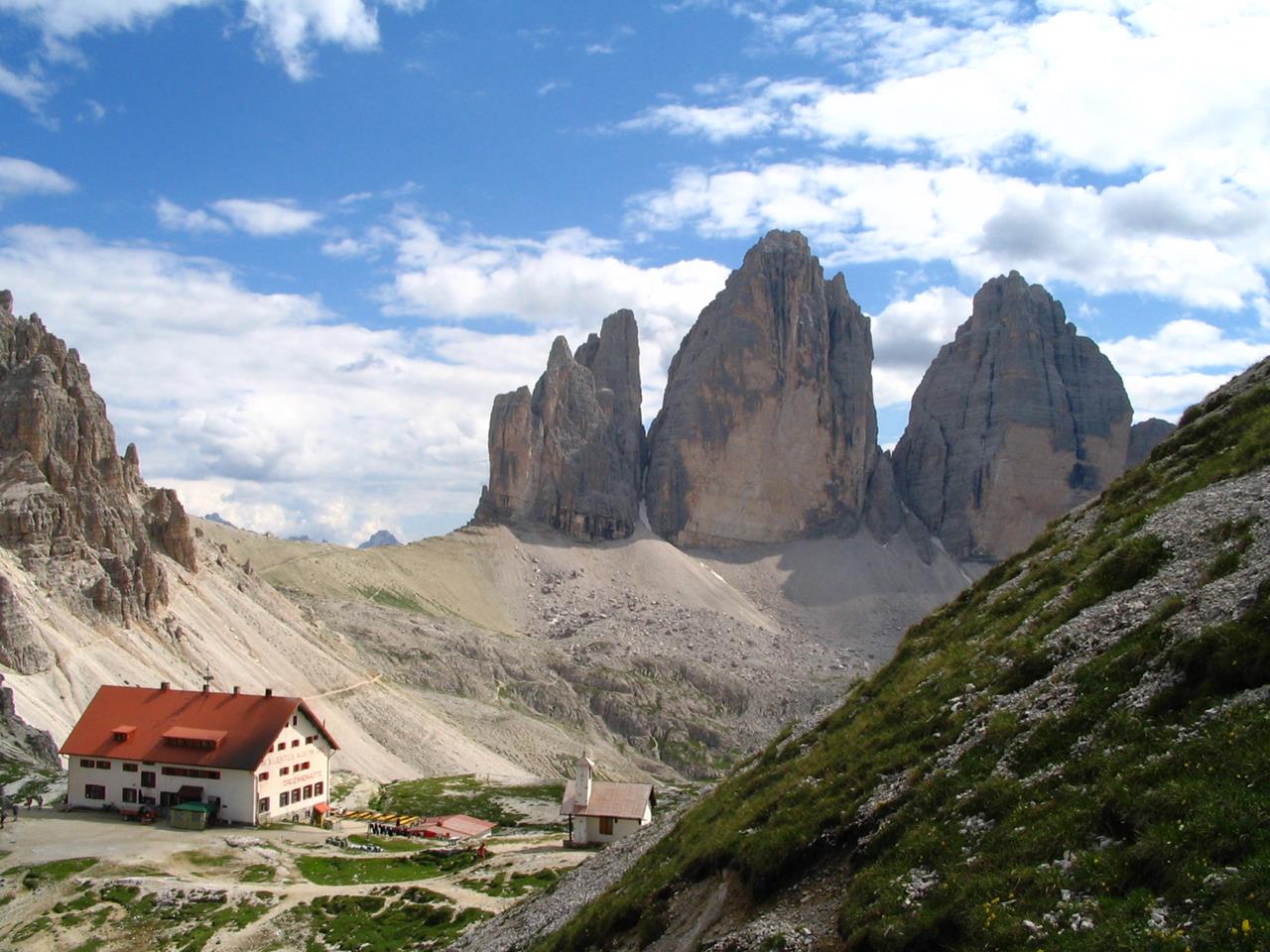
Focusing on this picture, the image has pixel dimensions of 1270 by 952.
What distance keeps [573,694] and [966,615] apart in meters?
108

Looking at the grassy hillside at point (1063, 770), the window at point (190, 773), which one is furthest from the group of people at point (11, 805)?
the grassy hillside at point (1063, 770)

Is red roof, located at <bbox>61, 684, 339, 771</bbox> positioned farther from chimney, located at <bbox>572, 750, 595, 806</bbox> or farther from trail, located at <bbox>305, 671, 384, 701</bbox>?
trail, located at <bbox>305, 671, 384, 701</bbox>

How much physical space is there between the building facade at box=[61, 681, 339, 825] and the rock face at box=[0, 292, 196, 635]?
31.0m

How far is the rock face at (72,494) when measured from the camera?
83.4 m

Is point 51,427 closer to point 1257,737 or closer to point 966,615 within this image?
point 966,615

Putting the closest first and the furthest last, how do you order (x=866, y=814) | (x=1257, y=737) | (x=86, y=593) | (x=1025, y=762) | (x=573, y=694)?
(x=1257, y=737) → (x=1025, y=762) → (x=866, y=814) → (x=86, y=593) → (x=573, y=694)

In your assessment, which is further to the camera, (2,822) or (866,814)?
(2,822)

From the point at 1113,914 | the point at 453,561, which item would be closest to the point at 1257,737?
the point at 1113,914

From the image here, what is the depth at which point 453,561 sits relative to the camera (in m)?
176

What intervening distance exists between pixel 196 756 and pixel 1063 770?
48455 millimetres

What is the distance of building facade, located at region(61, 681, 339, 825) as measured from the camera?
52.0m

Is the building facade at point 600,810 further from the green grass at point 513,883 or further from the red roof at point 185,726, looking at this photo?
the red roof at point 185,726

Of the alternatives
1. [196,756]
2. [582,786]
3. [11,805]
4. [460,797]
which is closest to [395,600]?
[460,797]

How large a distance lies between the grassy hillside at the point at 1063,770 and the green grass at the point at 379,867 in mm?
21899
